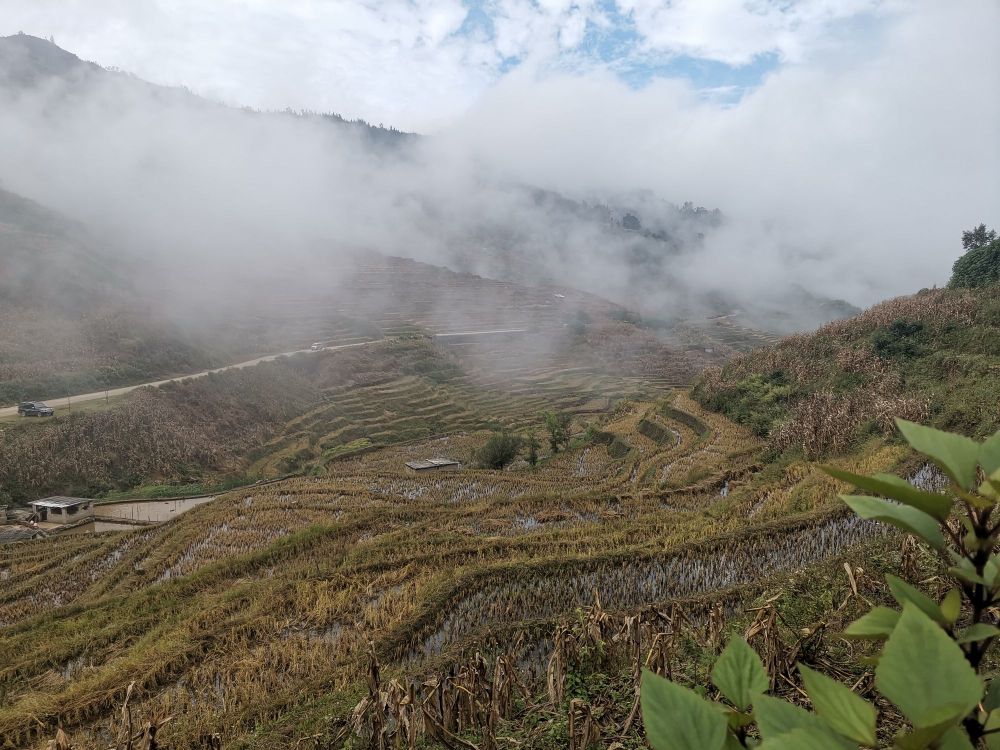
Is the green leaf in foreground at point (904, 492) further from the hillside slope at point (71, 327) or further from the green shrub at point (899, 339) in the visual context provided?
the hillside slope at point (71, 327)

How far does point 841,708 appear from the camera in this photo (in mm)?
762

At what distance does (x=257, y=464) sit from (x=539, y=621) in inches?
1214

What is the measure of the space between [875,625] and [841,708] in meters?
0.31

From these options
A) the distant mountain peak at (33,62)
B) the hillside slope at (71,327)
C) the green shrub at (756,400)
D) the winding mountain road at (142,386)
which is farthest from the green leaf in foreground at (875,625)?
the distant mountain peak at (33,62)

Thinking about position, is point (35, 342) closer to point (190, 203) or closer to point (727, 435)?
point (727, 435)

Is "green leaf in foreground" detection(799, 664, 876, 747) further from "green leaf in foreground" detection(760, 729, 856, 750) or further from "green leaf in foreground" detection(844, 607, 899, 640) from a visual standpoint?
"green leaf in foreground" detection(844, 607, 899, 640)

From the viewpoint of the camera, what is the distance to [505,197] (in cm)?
16588

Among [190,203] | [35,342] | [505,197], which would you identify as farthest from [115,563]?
[505,197]

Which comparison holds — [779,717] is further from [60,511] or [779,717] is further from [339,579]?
[60,511]

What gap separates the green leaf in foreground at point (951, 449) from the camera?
35.1 inches

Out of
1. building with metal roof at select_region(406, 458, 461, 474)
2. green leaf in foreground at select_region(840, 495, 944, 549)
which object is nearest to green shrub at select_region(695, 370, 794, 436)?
building with metal roof at select_region(406, 458, 461, 474)

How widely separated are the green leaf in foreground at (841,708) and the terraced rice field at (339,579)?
429 cm

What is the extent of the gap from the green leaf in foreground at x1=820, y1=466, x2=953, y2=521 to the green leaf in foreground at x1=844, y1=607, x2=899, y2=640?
0.20 meters

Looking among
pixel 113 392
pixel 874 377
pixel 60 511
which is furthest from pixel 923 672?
pixel 113 392
